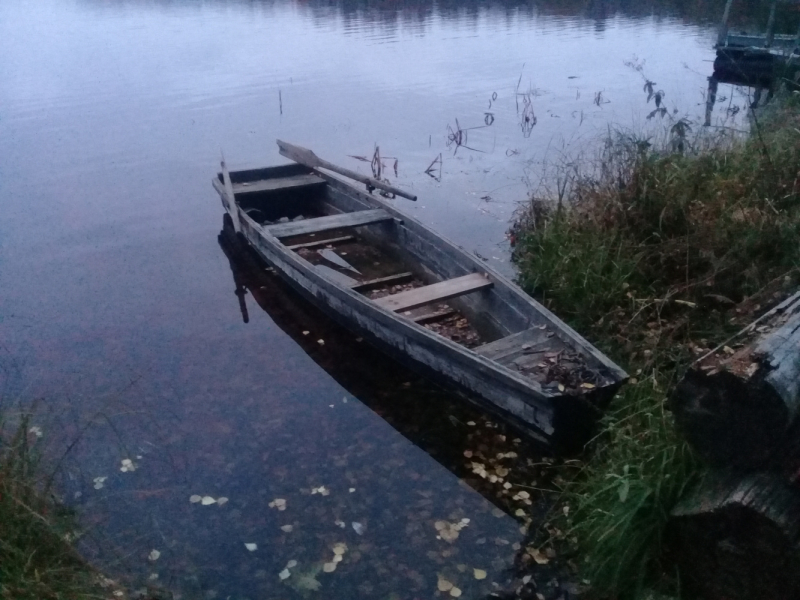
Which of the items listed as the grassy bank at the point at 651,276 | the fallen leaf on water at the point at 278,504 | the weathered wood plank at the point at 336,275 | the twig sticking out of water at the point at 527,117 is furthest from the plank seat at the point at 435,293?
the twig sticking out of water at the point at 527,117

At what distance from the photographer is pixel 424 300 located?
5.94m

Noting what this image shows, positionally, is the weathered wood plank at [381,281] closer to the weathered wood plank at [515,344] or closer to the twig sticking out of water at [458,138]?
the weathered wood plank at [515,344]

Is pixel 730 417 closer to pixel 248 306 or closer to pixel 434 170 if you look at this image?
pixel 248 306

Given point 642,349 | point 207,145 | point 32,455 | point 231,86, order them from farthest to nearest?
point 231,86, point 207,145, point 642,349, point 32,455

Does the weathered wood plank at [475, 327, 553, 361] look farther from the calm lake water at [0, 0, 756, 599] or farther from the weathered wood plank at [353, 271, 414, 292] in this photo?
the weathered wood plank at [353, 271, 414, 292]

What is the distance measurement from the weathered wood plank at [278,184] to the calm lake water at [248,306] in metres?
0.94

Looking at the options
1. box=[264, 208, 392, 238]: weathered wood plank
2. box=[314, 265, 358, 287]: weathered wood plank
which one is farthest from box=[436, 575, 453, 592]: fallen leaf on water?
box=[264, 208, 392, 238]: weathered wood plank

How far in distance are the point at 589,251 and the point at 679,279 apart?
826mm

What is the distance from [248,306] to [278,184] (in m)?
2.31

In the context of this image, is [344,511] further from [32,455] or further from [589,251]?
[589,251]

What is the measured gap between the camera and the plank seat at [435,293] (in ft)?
19.5

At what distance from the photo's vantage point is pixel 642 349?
17.0 ft

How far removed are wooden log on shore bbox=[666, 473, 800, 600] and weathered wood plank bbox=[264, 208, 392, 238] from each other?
5.20 meters

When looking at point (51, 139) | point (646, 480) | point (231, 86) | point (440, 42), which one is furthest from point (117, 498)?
point (440, 42)
